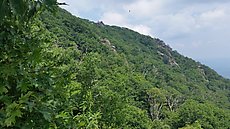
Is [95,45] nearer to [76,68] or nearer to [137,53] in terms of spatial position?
[137,53]

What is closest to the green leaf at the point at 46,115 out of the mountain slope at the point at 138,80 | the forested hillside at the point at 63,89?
the forested hillside at the point at 63,89

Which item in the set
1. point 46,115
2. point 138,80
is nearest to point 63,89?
point 46,115

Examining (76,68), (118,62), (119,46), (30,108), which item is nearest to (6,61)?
(30,108)

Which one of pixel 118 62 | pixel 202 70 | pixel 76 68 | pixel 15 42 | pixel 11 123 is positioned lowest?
pixel 11 123

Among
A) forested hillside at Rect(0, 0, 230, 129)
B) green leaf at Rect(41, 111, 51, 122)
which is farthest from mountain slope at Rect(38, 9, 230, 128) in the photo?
green leaf at Rect(41, 111, 51, 122)

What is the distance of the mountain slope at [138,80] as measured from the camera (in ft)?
81.9

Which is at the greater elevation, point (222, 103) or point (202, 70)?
point (202, 70)

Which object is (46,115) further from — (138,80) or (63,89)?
(138,80)

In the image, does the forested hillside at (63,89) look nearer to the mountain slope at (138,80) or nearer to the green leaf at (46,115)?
the green leaf at (46,115)

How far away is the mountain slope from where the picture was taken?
24953 millimetres

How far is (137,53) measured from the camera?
333ft

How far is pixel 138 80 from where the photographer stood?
60.6 metres

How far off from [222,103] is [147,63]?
18815mm

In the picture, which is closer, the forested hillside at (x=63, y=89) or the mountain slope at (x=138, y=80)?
the forested hillside at (x=63, y=89)
